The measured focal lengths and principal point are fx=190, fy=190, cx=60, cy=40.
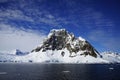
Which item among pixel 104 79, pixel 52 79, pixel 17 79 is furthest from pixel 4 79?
pixel 104 79

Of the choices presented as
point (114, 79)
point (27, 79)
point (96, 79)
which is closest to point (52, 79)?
point (27, 79)

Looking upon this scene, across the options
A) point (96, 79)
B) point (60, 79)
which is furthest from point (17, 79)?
point (96, 79)

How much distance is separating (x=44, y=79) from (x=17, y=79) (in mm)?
18909

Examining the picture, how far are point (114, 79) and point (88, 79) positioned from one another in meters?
18.4

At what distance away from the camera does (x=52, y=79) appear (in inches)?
5261

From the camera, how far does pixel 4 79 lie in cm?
13338

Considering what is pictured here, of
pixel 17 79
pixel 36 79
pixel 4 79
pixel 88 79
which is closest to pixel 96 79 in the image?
pixel 88 79

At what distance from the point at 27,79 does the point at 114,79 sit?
61072 mm

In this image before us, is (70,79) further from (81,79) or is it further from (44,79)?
(44,79)

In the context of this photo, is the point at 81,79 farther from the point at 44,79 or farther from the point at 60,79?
the point at 44,79

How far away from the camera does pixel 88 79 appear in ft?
434

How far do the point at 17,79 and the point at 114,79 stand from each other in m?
68.1

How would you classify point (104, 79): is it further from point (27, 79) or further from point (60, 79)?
point (27, 79)

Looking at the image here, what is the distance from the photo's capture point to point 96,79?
133 metres
